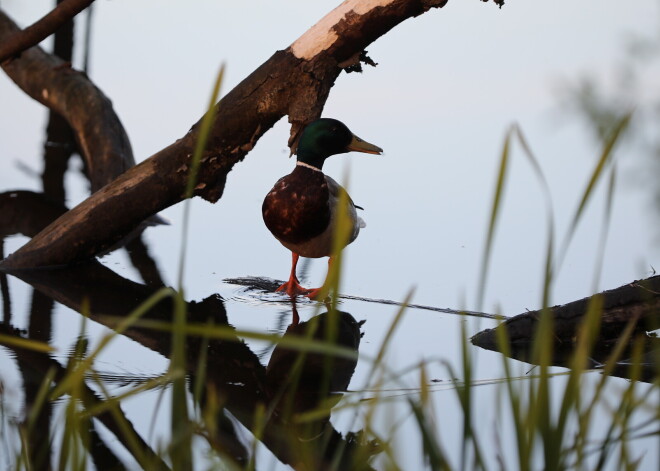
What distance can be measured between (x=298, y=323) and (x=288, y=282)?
1.52 ft

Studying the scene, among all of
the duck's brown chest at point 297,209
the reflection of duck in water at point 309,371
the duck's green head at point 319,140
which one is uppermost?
the duck's green head at point 319,140

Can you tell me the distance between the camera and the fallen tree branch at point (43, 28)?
159 inches

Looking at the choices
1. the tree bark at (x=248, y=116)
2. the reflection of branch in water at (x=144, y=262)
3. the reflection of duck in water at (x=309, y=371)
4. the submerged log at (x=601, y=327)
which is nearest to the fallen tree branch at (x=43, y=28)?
the tree bark at (x=248, y=116)

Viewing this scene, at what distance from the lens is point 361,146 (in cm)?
391

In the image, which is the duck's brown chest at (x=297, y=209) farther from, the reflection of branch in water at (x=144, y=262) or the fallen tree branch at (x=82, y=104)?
the fallen tree branch at (x=82, y=104)

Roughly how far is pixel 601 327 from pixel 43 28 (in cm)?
266

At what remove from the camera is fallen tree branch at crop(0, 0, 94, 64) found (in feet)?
13.2

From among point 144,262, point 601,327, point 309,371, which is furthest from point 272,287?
point 601,327

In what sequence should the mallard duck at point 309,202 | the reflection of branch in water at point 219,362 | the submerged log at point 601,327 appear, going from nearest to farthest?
the reflection of branch in water at point 219,362 → the submerged log at point 601,327 → the mallard duck at point 309,202

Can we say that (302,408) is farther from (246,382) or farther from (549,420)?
(549,420)

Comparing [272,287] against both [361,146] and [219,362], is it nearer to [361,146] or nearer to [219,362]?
[361,146]

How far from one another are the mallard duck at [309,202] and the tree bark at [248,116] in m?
0.10

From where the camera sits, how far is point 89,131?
17.0 ft

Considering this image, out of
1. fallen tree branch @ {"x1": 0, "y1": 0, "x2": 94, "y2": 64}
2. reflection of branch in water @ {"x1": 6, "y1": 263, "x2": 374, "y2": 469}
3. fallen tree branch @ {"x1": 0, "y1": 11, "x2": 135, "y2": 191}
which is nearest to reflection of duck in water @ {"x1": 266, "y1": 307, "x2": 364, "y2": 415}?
reflection of branch in water @ {"x1": 6, "y1": 263, "x2": 374, "y2": 469}
